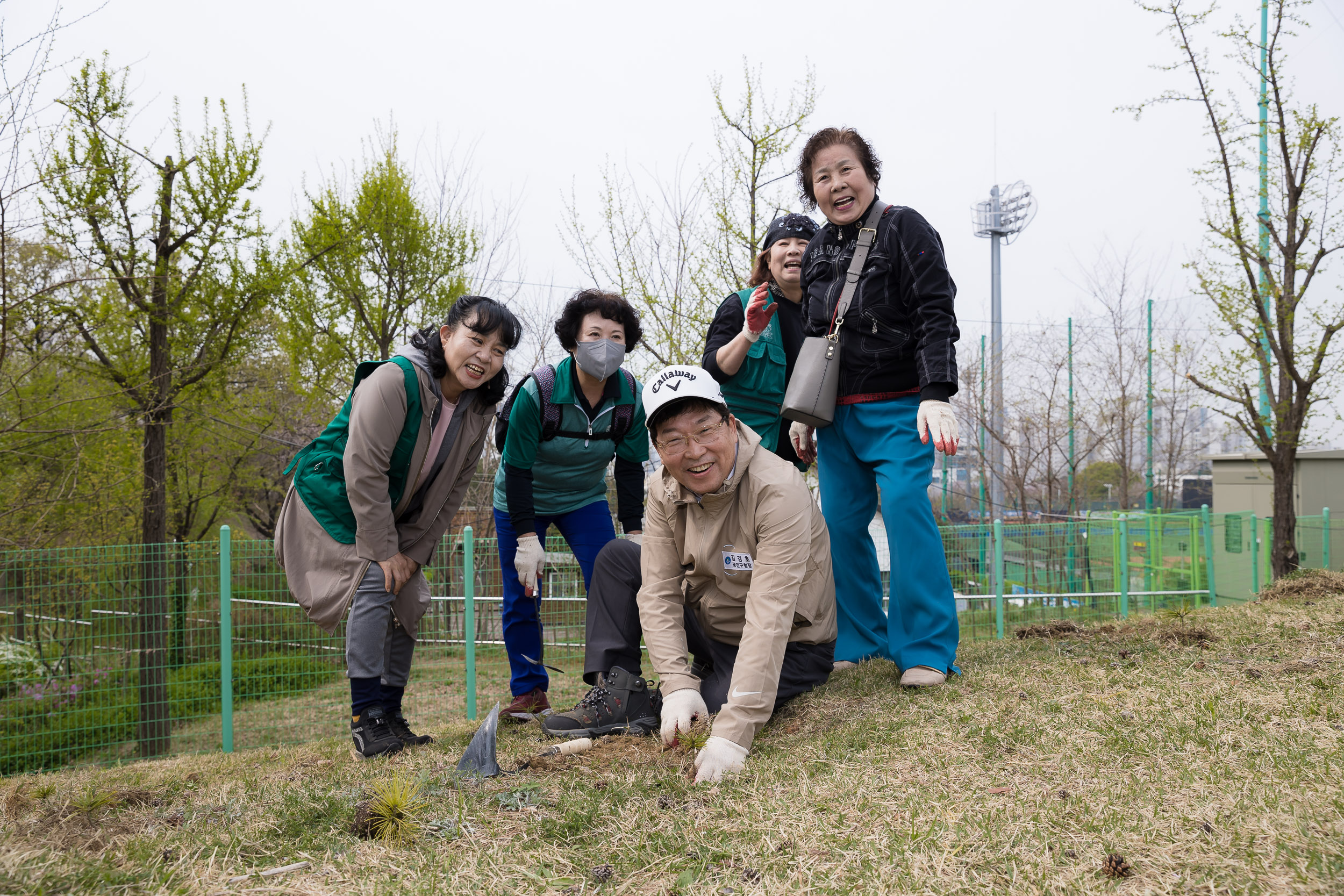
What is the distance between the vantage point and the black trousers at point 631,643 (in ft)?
10.1

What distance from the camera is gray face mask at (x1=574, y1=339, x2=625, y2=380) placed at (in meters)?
3.76

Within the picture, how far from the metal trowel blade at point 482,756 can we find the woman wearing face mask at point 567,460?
122cm

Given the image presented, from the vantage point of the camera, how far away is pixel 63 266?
14.0 meters

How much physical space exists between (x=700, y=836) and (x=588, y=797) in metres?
0.42

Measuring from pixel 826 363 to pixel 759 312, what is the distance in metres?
0.37

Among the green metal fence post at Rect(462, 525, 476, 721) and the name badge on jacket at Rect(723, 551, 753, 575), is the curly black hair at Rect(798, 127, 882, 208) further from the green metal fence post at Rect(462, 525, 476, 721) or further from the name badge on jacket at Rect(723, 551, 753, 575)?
the green metal fence post at Rect(462, 525, 476, 721)

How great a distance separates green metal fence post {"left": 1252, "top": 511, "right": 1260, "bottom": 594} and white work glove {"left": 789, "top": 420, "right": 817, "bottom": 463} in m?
10.0

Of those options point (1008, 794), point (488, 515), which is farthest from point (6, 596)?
point (488, 515)

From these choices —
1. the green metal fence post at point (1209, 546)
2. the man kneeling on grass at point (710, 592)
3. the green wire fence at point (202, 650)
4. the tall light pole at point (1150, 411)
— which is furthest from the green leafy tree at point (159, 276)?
the tall light pole at point (1150, 411)

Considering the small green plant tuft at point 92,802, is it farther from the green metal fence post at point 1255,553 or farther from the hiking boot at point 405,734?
the green metal fence post at point 1255,553

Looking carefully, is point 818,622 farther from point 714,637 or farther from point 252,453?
point 252,453

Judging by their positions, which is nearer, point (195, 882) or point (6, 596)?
point (195, 882)

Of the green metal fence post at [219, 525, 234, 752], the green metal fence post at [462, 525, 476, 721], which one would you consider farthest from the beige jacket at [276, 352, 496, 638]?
the green metal fence post at [462, 525, 476, 721]

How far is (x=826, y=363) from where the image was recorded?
3336 mm
